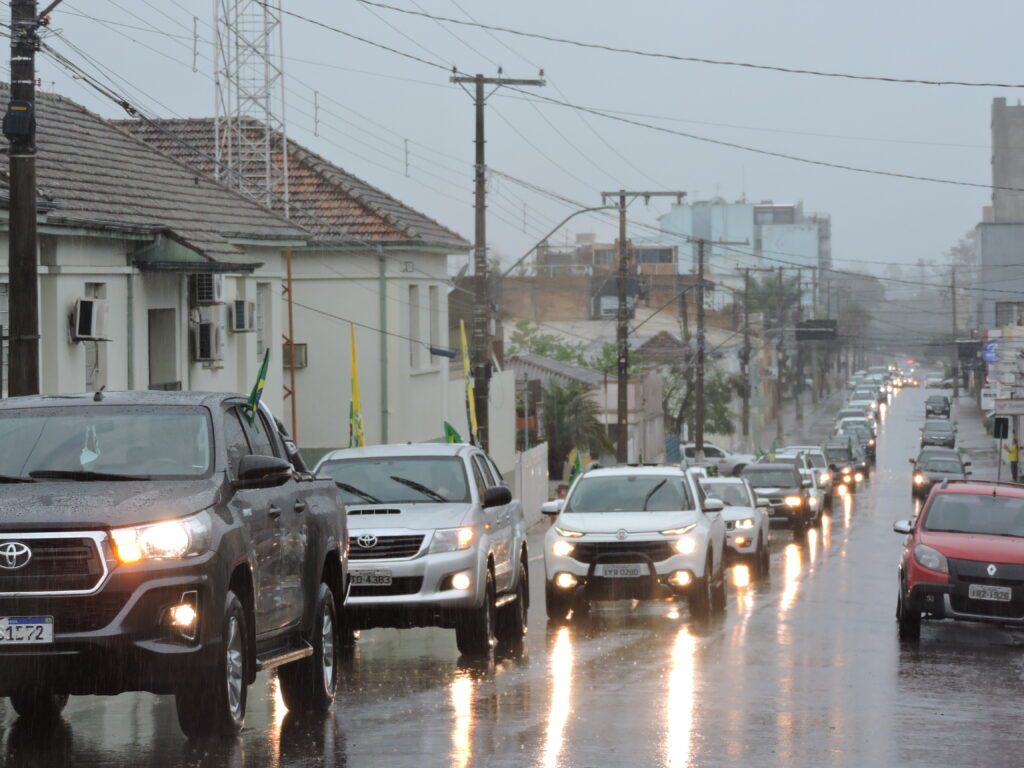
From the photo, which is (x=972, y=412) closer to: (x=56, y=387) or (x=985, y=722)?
(x=56, y=387)

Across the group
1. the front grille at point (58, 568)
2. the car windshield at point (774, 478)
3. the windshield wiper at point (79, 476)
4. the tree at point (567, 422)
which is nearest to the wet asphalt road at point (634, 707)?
the front grille at point (58, 568)

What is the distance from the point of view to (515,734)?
10.0m

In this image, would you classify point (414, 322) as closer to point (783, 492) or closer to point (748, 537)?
point (783, 492)

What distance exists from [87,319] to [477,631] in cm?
1003

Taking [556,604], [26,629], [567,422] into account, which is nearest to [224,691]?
[26,629]

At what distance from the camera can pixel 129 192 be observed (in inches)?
1051

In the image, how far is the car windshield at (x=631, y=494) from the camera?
19250 millimetres

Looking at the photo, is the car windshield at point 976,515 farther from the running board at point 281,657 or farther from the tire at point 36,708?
the tire at point 36,708

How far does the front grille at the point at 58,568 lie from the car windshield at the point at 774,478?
3253 cm

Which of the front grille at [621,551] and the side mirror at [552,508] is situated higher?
the side mirror at [552,508]

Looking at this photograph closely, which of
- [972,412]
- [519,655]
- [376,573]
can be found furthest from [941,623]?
[972,412]

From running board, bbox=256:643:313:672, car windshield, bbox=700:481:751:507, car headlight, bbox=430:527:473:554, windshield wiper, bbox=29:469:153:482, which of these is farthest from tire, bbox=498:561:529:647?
car windshield, bbox=700:481:751:507

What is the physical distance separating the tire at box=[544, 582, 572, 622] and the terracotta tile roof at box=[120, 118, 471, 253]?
59.2ft

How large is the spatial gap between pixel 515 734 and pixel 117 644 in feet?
8.87
